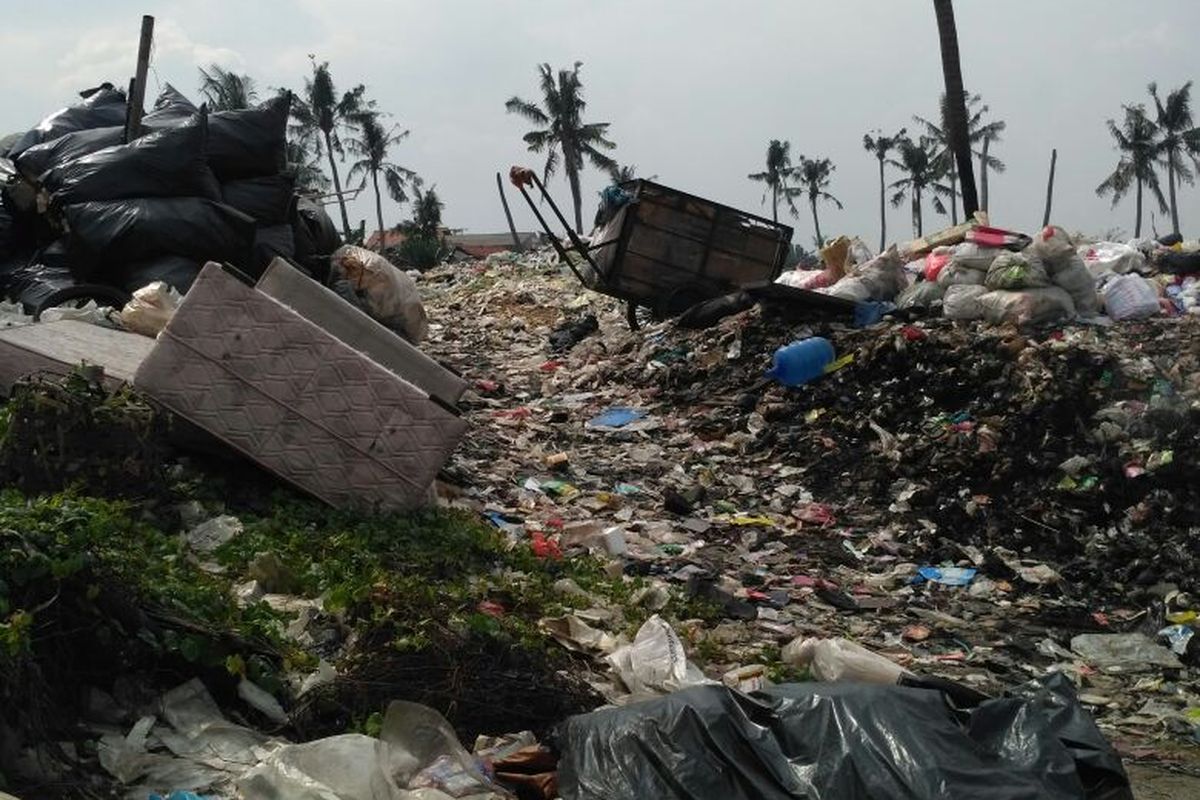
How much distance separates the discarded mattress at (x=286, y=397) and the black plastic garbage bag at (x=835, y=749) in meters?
1.97

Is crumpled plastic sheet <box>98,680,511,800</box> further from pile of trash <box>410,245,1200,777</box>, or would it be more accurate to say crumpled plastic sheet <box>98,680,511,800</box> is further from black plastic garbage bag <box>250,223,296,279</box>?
black plastic garbage bag <box>250,223,296,279</box>

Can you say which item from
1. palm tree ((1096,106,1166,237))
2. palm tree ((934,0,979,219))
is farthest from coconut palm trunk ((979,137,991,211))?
palm tree ((934,0,979,219))

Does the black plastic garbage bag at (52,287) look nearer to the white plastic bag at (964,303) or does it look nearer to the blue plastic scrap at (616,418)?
the blue plastic scrap at (616,418)

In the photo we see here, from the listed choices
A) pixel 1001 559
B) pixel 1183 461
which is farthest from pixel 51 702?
pixel 1183 461

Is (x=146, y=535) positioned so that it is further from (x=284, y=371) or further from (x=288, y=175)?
(x=288, y=175)

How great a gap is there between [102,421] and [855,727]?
9.26 ft

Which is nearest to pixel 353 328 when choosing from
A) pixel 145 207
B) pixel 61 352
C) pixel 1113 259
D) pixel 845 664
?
pixel 61 352

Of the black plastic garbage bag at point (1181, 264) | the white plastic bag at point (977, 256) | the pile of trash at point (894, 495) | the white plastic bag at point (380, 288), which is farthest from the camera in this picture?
the black plastic garbage bag at point (1181, 264)

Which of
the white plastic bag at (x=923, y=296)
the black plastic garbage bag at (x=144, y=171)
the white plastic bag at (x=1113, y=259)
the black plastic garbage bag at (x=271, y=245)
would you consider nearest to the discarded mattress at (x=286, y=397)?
the black plastic garbage bag at (x=144, y=171)

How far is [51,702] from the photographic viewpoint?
2.70m

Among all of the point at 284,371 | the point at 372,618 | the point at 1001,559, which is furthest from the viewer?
the point at 1001,559

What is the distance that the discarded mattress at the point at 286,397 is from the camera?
4.63 meters

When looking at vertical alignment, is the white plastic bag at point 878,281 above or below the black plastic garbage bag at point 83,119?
below

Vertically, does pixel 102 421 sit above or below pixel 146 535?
above
